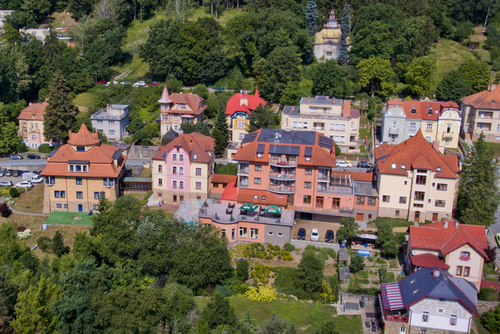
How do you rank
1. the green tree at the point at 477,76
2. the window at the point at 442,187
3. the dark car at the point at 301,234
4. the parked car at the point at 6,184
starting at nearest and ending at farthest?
the dark car at the point at 301,234 < the window at the point at 442,187 < the parked car at the point at 6,184 < the green tree at the point at 477,76

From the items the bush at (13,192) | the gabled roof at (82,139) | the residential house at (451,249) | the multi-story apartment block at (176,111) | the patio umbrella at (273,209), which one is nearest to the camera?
the residential house at (451,249)

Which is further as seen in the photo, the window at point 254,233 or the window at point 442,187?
the window at point 442,187

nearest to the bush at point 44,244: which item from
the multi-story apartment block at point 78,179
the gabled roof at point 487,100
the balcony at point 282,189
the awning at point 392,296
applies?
the multi-story apartment block at point 78,179

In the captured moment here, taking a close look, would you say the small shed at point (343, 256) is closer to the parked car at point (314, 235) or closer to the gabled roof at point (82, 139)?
the parked car at point (314, 235)

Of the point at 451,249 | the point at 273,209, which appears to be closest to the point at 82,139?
the point at 273,209

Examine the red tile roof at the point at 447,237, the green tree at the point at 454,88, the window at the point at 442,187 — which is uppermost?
the green tree at the point at 454,88

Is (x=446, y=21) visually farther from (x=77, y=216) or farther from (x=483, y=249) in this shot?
(x=77, y=216)

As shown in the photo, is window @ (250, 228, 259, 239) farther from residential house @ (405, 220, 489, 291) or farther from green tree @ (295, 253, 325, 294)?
residential house @ (405, 220, 489, 291)

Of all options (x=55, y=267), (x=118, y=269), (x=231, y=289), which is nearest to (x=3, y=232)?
(x=55, y=267)
